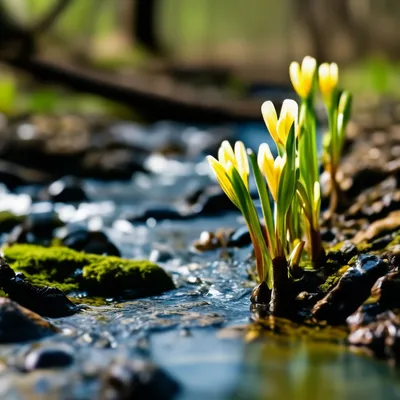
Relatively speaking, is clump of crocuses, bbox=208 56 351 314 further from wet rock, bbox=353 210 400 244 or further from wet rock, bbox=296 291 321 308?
wet rock, bbox=353 210 400 244

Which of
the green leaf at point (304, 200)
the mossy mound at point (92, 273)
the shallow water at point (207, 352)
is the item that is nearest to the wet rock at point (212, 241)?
the shallow water at point (207, 352)

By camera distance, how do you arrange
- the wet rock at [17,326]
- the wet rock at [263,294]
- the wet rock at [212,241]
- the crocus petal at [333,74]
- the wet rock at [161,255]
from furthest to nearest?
1. the wet rock at [212,241]
2. the wet rock at [161,255]
3. the crocus petal at [333,74]
4. the wet rock at [263,294]
5. the wet rock at [17,326]

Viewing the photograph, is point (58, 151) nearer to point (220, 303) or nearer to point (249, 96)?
point (220, 303)

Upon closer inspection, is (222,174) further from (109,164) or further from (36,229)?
(109,164)

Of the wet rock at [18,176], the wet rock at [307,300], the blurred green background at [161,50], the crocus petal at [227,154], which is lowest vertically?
the wet rock at [307,300]

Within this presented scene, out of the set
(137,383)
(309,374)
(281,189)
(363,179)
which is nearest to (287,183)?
(281,189)

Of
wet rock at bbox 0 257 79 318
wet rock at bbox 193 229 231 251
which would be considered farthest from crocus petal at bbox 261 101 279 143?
wet rock at bbox 193 229 231 251

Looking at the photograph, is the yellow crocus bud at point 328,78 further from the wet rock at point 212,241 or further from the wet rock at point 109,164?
the wet rock at point 109,164
